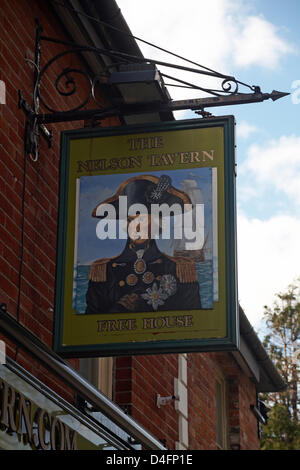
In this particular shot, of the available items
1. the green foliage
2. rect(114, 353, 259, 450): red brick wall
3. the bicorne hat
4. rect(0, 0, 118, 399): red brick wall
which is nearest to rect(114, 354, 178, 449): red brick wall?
rect(114, 353, 259, 450): red brick wall

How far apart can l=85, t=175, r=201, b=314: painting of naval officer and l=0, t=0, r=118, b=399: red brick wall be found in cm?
55

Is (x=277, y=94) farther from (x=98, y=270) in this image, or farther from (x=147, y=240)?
(x=98, y=270)

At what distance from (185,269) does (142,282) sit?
1.02 ft

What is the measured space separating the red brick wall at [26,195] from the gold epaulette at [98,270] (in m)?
0.53

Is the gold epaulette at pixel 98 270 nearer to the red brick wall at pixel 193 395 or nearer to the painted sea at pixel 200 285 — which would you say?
the painted sea at pixel 200 285

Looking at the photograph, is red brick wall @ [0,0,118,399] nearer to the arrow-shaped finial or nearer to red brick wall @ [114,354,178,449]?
red brick wall @ [114,354,178,449]

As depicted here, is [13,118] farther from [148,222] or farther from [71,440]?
[71,440]

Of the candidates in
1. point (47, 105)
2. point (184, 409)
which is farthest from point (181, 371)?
point (47, 105)

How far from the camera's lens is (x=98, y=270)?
6.89m

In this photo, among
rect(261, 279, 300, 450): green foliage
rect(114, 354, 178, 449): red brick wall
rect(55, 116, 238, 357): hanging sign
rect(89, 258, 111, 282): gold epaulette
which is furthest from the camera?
rect(261, 279, 300, 450): green foliage

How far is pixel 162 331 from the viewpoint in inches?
258

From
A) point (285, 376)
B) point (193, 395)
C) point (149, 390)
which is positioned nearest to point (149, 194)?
point (149, 390)

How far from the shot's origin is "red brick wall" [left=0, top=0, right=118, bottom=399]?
6887mm

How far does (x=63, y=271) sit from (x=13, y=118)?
123 cm
